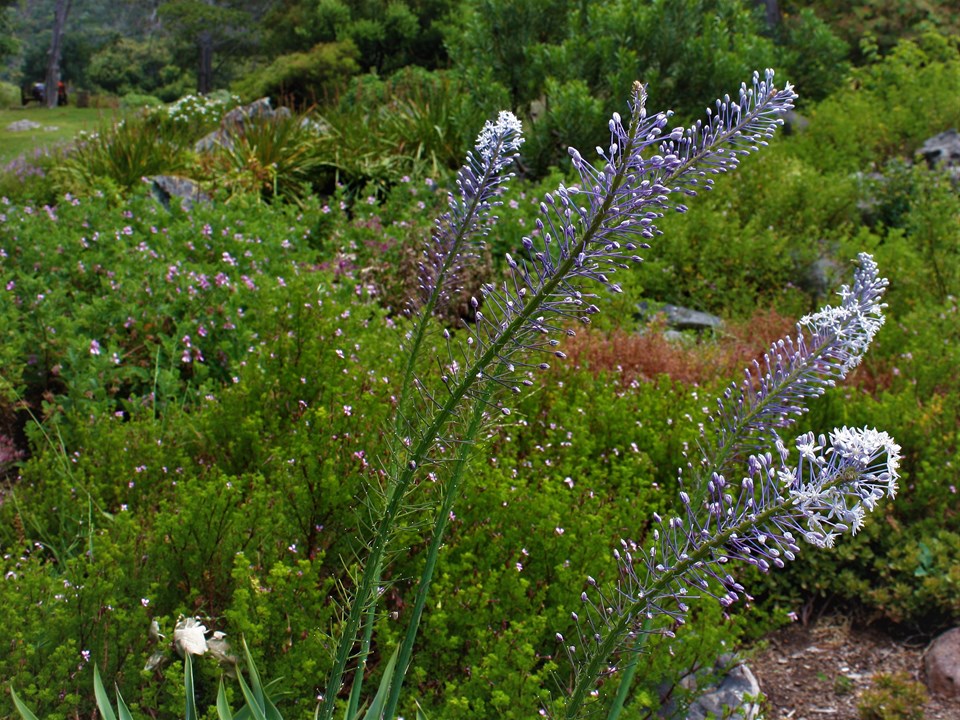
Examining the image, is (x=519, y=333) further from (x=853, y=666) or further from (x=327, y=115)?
(x=327, y=115)

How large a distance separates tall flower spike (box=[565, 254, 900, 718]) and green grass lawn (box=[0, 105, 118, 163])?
14.4m

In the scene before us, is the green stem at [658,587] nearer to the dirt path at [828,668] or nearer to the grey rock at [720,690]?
the grey rock at [720,690]

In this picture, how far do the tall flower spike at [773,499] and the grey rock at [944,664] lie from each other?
2.59 meters

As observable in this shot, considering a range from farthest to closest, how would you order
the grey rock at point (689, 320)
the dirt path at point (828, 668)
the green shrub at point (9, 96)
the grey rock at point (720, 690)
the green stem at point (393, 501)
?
the green shrub at point (9, 96)
the grey rock at point (689, 320)
the dirt path at point (828, 668)
the grey rock at point (720, 690)
the green stem at point (393, 501)

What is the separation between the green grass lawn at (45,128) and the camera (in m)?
16.8

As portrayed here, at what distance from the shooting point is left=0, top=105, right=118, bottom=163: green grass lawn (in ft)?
55.0

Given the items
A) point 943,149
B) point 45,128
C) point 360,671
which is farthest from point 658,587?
point 45,128

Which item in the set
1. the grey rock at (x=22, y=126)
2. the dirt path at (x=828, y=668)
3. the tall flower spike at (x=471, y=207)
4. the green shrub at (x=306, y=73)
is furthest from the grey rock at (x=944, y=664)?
the grey rock at (x=22, y=126)

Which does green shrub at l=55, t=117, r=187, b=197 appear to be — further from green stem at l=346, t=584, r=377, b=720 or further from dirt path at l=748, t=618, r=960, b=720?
green stem at l=346, t=584, r=377, b=720

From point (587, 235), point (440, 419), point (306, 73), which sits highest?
point (587, 235)

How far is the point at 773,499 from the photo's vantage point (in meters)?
1.57

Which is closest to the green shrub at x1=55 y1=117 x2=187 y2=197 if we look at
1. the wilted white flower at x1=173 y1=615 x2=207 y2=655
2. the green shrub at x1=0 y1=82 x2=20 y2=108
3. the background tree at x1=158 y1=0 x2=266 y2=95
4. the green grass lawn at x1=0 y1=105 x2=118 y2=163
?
the green grass lawn at x1=0 y1=105 x2=118 y2=163

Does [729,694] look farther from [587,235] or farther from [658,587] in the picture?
[587,235]

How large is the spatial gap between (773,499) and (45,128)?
80.4ft
